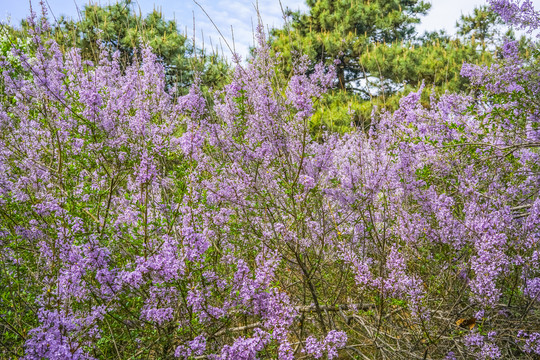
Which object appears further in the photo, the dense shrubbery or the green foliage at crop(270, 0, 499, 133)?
the green foliage at crop(270, 0, 499, 133)

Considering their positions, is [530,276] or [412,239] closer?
[530,276]

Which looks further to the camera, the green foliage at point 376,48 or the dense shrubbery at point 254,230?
the green foliage at point 376,48

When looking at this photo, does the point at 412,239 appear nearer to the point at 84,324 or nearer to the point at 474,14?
the point at 84,324

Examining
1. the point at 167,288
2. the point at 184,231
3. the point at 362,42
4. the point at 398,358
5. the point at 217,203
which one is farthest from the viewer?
the point at 362,42

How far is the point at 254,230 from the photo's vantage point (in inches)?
131

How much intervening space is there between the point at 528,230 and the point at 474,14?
23009 millimetres

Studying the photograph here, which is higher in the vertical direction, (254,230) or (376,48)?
(376,48)

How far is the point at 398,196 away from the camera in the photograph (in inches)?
153

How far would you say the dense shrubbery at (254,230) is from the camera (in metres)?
2.63

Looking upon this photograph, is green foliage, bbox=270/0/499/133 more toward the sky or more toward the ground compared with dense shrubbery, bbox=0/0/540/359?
more toward the sky

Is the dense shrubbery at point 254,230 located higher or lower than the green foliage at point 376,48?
lower

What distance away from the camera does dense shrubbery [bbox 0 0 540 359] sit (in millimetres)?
2633

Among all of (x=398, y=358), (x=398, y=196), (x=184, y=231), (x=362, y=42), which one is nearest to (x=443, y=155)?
(x=398, y=196)

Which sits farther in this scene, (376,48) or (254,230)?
(376,48)
